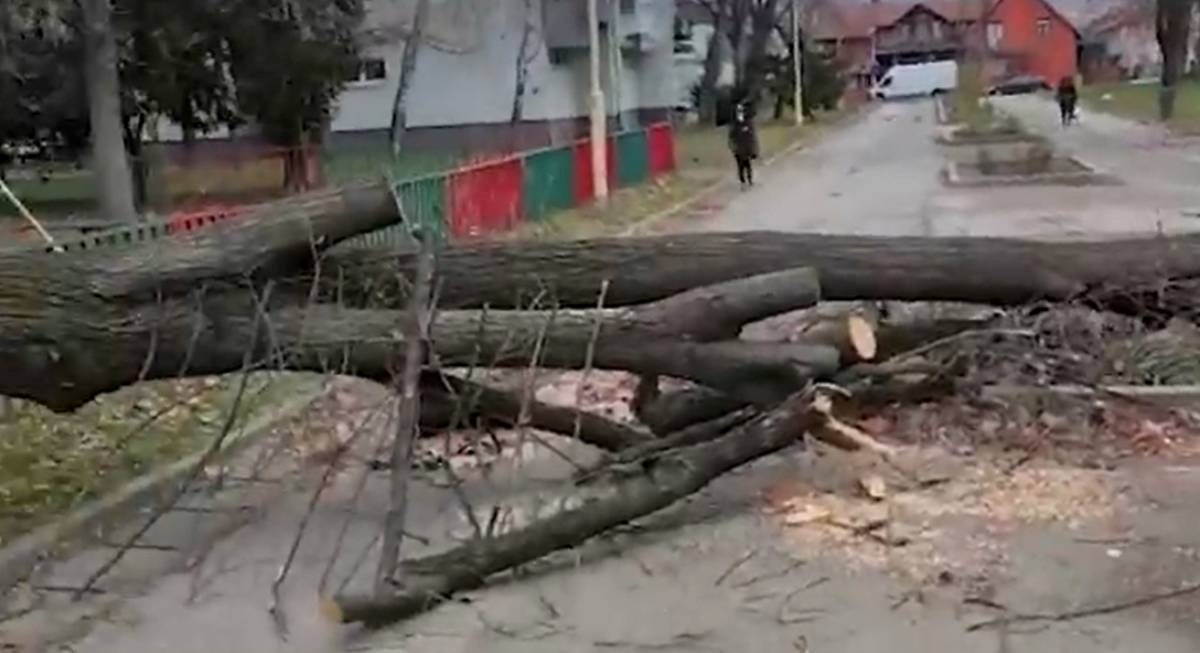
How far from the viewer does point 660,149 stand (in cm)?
3553

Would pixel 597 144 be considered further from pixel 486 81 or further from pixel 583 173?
pixel 486 81

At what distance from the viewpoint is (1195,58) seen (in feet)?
287

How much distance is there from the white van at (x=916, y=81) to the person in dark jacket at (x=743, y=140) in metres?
70.3

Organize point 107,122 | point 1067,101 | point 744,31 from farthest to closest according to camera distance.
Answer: point 744,31
point 1067,101
point 107,122

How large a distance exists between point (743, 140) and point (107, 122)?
10.1 metres

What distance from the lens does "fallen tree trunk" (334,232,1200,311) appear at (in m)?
8.41

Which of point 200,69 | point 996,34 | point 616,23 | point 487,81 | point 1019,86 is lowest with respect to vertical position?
point 1019,86

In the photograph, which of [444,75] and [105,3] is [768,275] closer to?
[105,3]

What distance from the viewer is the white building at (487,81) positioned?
45844mm

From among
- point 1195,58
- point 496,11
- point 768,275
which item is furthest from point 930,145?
point 1195,58

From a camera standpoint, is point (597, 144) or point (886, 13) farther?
point (886, 13)

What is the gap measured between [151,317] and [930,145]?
37.9 meters

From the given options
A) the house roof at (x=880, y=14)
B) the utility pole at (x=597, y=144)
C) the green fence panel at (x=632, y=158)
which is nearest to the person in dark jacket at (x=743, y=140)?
the green fence panel at (x=632, y=158)

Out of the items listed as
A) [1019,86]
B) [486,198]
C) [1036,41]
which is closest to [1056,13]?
[1036,41]
